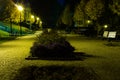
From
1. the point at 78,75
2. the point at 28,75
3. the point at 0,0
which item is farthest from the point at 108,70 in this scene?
the point at 0,0

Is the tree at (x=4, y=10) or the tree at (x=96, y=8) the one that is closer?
the tree at (x=4, y=10)

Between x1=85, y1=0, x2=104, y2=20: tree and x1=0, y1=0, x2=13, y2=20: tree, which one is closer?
x1=0, y1=0, x2=13, y2=20: tree

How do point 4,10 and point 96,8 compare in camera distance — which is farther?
point 96,8

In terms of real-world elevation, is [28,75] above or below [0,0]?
below

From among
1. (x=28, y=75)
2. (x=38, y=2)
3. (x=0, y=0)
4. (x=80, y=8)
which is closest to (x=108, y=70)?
(x=28, y=75)

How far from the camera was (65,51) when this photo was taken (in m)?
20.0

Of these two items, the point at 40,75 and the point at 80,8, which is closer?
the point at 40,75

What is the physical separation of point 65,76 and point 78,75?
1.61ft

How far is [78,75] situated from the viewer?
12.1 meters

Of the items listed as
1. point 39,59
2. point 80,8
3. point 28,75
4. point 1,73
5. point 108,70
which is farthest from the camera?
point 80,8

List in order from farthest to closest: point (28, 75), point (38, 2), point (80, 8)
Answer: point (38, 2), point (80, 8), point (28, 75)

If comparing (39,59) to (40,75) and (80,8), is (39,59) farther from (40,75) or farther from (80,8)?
(80,8)

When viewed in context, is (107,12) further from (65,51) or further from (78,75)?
(78,75)

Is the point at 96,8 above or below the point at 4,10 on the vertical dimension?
above
